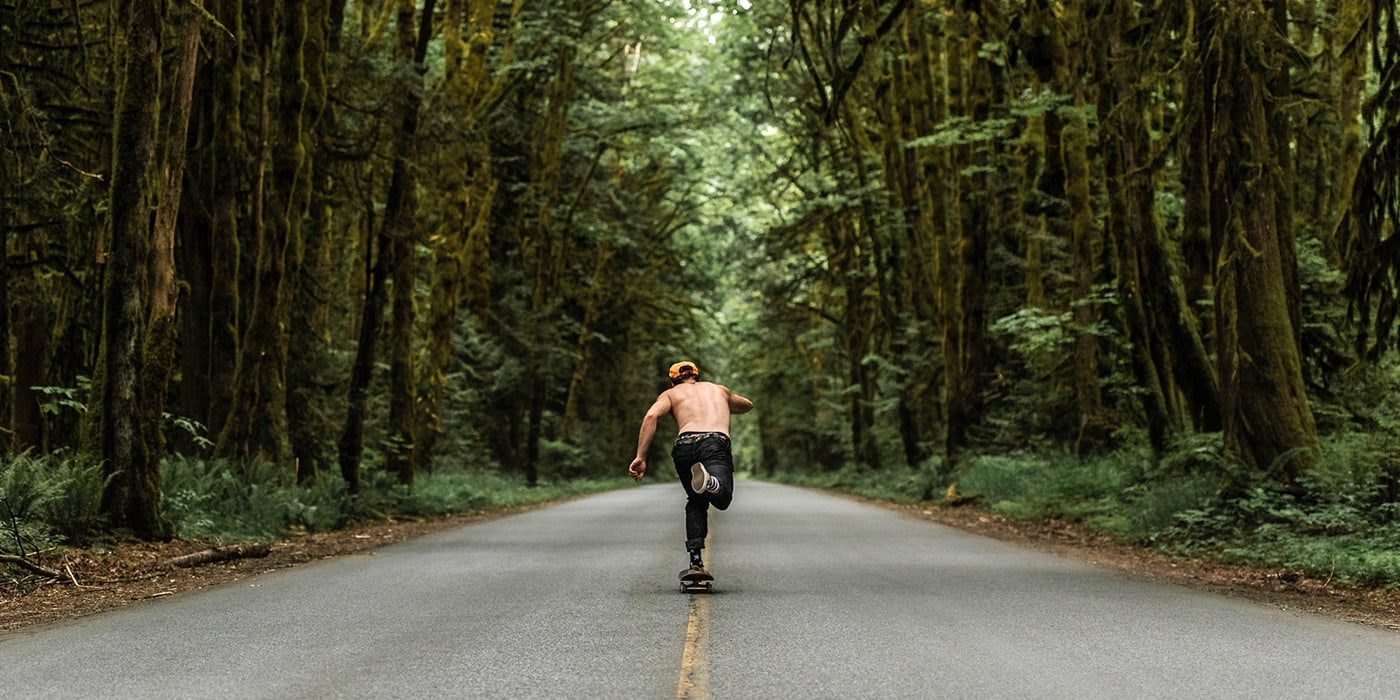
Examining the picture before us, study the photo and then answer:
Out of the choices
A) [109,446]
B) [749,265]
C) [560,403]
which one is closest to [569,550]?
[109,446]

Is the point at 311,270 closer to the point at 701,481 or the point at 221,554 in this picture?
the point at 221,554

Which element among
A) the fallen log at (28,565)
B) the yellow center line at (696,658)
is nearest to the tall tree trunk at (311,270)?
the fallen log at (28,565)

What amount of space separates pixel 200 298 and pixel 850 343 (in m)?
26.3

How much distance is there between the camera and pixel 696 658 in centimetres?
634

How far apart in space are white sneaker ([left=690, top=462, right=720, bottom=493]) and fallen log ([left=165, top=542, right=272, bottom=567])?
524 cm

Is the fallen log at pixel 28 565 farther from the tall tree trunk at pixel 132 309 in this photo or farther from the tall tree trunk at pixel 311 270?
the tall tree trunk at pixel 311 270

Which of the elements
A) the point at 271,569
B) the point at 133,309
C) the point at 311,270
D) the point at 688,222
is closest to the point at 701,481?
the point at 271,569

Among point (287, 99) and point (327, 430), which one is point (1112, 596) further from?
point (327, 430)

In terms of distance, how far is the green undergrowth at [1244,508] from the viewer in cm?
1064

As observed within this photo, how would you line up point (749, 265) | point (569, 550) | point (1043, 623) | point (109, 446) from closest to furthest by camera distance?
1. point (1043, 623)
2. point (109, 446)
3. point (569, 550)
4. point (749, 265)

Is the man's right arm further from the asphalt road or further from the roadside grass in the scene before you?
the roadside grass

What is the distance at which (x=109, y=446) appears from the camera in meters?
11.8

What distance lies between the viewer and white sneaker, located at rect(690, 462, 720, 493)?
30.0 feet

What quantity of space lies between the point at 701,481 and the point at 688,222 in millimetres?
32668
